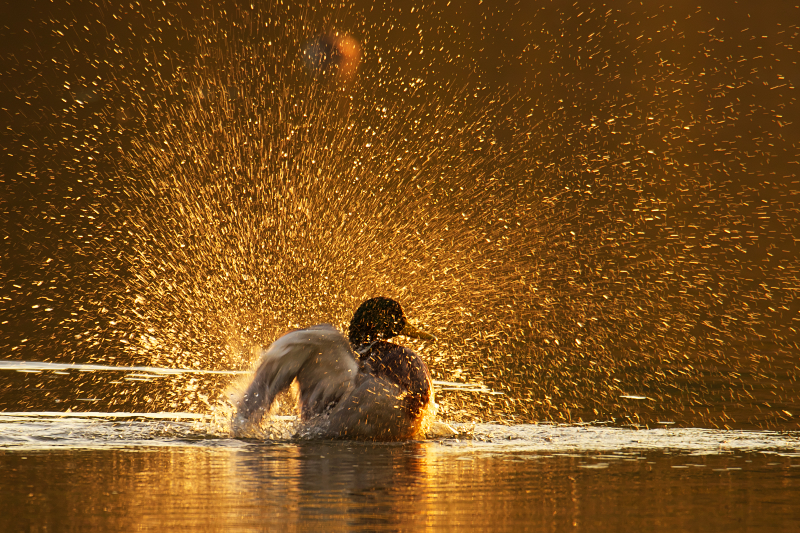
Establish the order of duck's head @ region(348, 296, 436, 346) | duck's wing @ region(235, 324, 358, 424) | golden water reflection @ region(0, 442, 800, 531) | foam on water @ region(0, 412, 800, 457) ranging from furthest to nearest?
duck's head @ region(348, 296, 436, 346) < duck's wing @ region(235, 324, 358, 424) < foam on water @ region(0, 412, 800, 457) < golden water reflection @ region(0, 442, 800, 531)

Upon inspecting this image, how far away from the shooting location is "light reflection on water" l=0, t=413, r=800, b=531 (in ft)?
12.5

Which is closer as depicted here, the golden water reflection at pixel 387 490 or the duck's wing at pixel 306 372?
the golden water reflection at pixel 387 490

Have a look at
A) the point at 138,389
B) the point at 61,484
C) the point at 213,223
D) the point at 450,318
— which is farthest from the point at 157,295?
the point at 61,484

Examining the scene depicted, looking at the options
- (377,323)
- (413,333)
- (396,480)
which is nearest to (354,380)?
(377,323)

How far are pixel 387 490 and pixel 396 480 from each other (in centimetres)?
29

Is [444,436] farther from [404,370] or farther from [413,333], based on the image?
[413,333]

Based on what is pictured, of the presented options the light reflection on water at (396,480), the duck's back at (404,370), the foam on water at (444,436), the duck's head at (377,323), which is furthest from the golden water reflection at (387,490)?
the duck's head at (377,323)

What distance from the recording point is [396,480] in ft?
15.4

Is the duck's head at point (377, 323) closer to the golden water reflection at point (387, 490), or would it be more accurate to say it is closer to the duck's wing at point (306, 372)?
the duck's wing at point (306, 372)

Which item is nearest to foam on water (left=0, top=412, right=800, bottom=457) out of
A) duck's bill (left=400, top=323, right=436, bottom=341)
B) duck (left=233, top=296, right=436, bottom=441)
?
duck (left=233, top=296, right=436, bottom=441)

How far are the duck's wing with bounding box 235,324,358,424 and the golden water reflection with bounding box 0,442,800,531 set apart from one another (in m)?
0.44

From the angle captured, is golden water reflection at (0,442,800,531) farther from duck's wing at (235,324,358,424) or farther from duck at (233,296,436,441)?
duck's wing at (235,324,358,424)

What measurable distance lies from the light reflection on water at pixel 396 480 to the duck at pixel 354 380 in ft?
0.59

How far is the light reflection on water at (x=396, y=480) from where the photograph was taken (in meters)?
3.81
